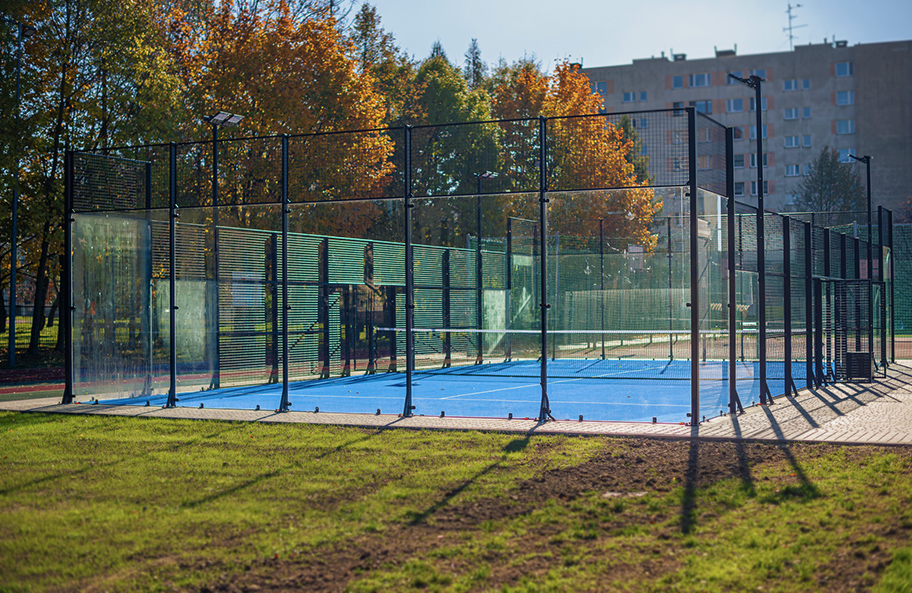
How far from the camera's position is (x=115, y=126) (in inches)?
923

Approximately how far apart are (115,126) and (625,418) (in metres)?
17.4

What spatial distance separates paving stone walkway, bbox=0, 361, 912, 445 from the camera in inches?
382

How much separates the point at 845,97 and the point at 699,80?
10771mm

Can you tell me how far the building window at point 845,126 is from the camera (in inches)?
2584

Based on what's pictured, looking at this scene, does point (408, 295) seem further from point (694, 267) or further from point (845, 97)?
point (845, 97)

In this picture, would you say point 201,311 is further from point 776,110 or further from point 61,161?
point 776,110

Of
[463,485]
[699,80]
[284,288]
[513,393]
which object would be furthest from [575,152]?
[699,80]

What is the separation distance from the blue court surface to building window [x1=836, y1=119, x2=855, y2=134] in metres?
53.0

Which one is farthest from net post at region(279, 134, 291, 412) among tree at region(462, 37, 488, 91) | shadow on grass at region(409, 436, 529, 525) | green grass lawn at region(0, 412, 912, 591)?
tree at region(462, 37, 488, 91)

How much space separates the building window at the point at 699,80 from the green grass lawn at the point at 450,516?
2599 inches

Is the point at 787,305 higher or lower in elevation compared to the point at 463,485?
higher

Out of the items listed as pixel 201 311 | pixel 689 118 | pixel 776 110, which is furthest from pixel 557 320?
pixel 776 110

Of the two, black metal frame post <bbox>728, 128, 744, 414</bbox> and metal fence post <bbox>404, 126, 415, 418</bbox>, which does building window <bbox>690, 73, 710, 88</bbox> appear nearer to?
black metal frame post <bbox>728, 128, 744, 414</bbox>

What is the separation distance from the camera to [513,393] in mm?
14656
